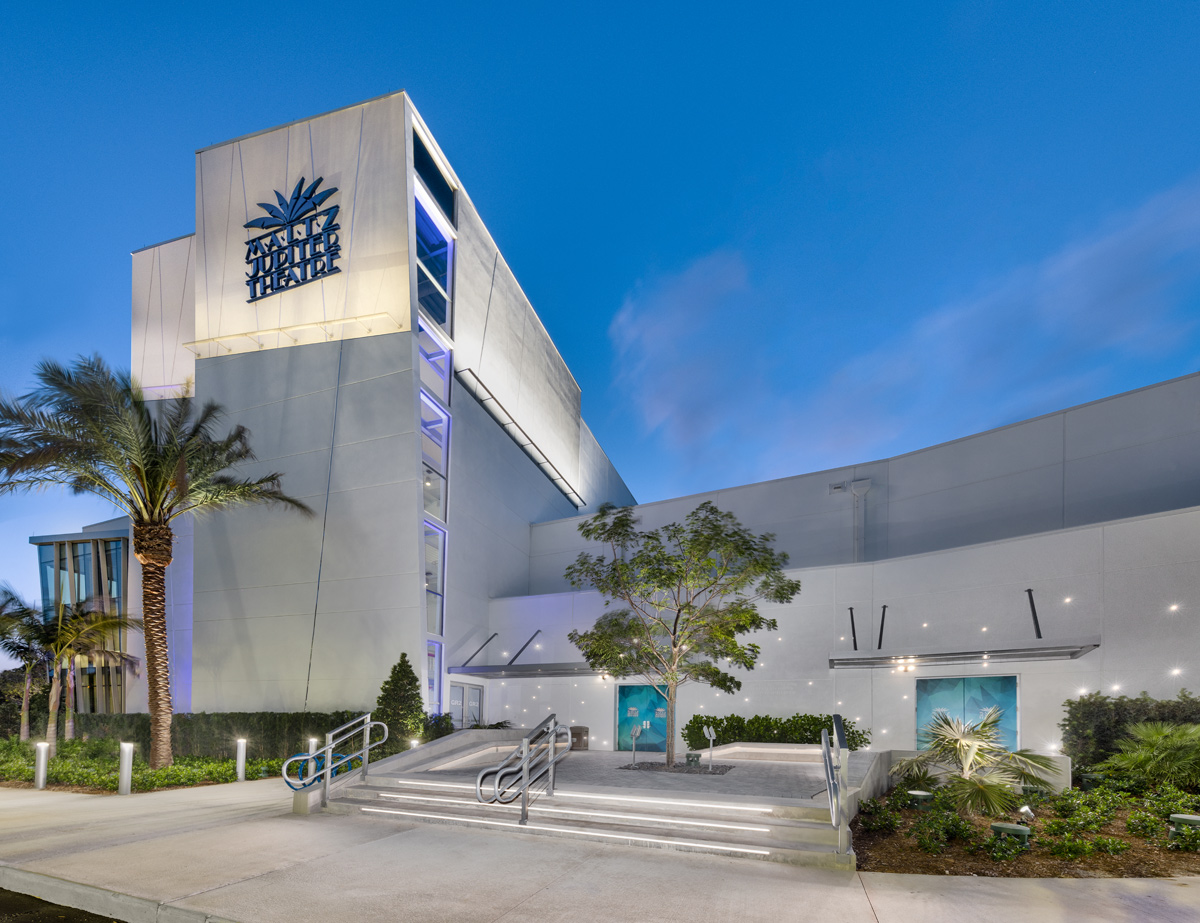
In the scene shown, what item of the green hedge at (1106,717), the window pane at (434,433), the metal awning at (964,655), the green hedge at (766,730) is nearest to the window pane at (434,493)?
the window pane at (434,433)

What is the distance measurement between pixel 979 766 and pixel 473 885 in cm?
748

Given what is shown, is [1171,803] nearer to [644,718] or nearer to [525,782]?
[525,782]

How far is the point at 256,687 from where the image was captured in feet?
71.5

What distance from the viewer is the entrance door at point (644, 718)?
2420 cm

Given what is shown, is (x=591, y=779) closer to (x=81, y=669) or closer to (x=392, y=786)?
(x=392, y=786)

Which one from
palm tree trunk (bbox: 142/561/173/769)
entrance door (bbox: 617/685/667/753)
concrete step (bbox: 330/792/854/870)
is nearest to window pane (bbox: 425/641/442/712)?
entrance door (bbox: 617/685/667/753)

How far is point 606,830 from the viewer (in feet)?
31.2

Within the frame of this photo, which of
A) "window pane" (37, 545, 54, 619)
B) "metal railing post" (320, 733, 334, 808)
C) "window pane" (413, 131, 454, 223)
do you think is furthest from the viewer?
"window pane" (37, 545, 54, 619)

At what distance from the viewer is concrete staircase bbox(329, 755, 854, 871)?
28.4 feet

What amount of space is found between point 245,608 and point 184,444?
6.43 metres

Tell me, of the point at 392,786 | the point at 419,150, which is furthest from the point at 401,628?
the point at 419,150

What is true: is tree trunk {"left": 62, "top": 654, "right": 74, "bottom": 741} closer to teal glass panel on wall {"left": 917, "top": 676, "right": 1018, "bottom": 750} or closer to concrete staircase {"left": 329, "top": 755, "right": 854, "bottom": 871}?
concrete staircase {"left": 329, "top": 755, "right": 854, "bottom": 871}

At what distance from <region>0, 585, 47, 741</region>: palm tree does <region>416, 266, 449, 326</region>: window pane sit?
17.1 m

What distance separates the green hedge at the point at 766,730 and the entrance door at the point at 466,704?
7241 millimetres
